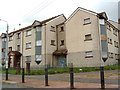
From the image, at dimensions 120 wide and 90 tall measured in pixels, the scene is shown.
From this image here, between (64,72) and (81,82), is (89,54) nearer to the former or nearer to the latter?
(64,72)

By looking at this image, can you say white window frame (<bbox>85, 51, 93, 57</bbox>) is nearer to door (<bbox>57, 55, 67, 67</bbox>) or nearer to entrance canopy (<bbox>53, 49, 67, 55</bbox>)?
entrance canopy (<bbox>53, 49, 67, 55</bbox>)

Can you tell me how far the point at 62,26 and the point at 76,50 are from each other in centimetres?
691

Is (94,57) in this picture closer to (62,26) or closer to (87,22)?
(87,22)

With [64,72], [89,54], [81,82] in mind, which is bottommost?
[64,72]

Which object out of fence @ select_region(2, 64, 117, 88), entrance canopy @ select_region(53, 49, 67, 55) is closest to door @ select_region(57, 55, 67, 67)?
entrance canopy @ select_region(53, 49, 67, 55)

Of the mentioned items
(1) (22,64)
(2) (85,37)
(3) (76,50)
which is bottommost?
(1) (22,64)

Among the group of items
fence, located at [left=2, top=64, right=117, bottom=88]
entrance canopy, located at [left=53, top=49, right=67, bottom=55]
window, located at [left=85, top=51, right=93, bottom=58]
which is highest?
entrance canopy, located at [left=53, top=49, right=67, bottom=55]

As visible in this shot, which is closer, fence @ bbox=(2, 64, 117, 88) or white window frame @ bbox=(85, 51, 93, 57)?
fence @ bbox=(2, 64, 117, 88)

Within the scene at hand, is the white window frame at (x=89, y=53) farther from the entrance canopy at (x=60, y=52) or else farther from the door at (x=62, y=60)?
the door at (x=62, y=60)

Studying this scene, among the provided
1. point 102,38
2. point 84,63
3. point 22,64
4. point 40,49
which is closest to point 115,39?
point 102,38

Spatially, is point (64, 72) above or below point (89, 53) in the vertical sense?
below

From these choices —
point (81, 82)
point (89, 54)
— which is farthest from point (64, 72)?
point (81, 82)

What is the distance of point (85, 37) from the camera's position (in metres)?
29.7

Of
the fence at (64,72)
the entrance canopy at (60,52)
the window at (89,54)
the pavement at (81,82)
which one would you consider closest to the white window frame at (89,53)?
the window at (89,54)
